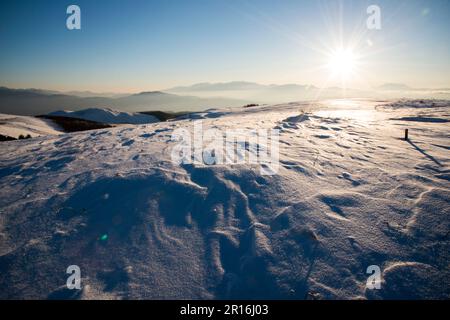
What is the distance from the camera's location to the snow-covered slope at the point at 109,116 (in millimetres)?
40656

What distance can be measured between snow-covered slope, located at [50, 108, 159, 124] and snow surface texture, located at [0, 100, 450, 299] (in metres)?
37.7

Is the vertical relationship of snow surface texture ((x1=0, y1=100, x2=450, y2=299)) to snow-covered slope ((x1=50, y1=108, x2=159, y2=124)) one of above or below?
below

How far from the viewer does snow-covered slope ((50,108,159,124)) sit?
4066 cm

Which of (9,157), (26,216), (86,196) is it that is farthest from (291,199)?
(9,157)

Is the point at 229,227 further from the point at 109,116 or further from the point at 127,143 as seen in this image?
the point at 109,116

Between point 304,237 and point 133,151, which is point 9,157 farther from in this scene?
point 304,237

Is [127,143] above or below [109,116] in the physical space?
below

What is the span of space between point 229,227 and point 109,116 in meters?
43.7

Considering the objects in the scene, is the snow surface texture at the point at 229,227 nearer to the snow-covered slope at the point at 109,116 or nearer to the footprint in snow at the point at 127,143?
the footprint in snow at the point at 127,143

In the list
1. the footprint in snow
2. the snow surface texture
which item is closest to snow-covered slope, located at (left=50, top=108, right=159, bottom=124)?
the footprint in snow

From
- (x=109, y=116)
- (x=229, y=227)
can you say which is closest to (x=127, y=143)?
(x=229, y=227)

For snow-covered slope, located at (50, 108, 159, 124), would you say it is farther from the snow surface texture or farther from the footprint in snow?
the snow surface texture

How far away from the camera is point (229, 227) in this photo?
3.49 meters
